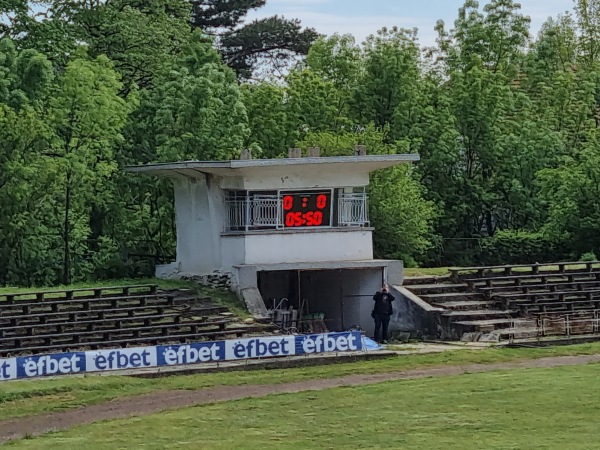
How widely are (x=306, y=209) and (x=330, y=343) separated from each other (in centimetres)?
710

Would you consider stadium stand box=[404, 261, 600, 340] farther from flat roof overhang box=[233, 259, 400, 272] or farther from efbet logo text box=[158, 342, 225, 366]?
efbet logo text box=[158, 342, 225, 366]

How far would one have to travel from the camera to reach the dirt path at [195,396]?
19.7 meters

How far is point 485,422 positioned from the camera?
59.5ft

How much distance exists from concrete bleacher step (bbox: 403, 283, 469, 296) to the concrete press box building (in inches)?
21.3

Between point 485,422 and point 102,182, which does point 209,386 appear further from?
point 102,182

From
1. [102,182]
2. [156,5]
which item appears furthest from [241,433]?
[156,5]

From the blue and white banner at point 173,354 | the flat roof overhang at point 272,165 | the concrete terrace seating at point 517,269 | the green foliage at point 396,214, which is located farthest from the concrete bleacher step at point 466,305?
the green foliage at point 396,214

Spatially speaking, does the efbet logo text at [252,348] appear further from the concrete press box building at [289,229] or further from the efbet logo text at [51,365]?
the concrete press box building at [289,229]

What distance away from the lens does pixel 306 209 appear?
3259 centimetres

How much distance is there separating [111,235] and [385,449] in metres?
30.4

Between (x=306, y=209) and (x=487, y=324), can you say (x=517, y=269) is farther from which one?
(x=306, y=209)

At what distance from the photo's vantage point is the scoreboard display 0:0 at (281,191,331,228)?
32375 millimetres

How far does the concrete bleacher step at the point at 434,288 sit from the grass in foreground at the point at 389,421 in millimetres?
10094

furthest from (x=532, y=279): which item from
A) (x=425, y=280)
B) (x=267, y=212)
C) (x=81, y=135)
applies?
(x=81, y=135)
